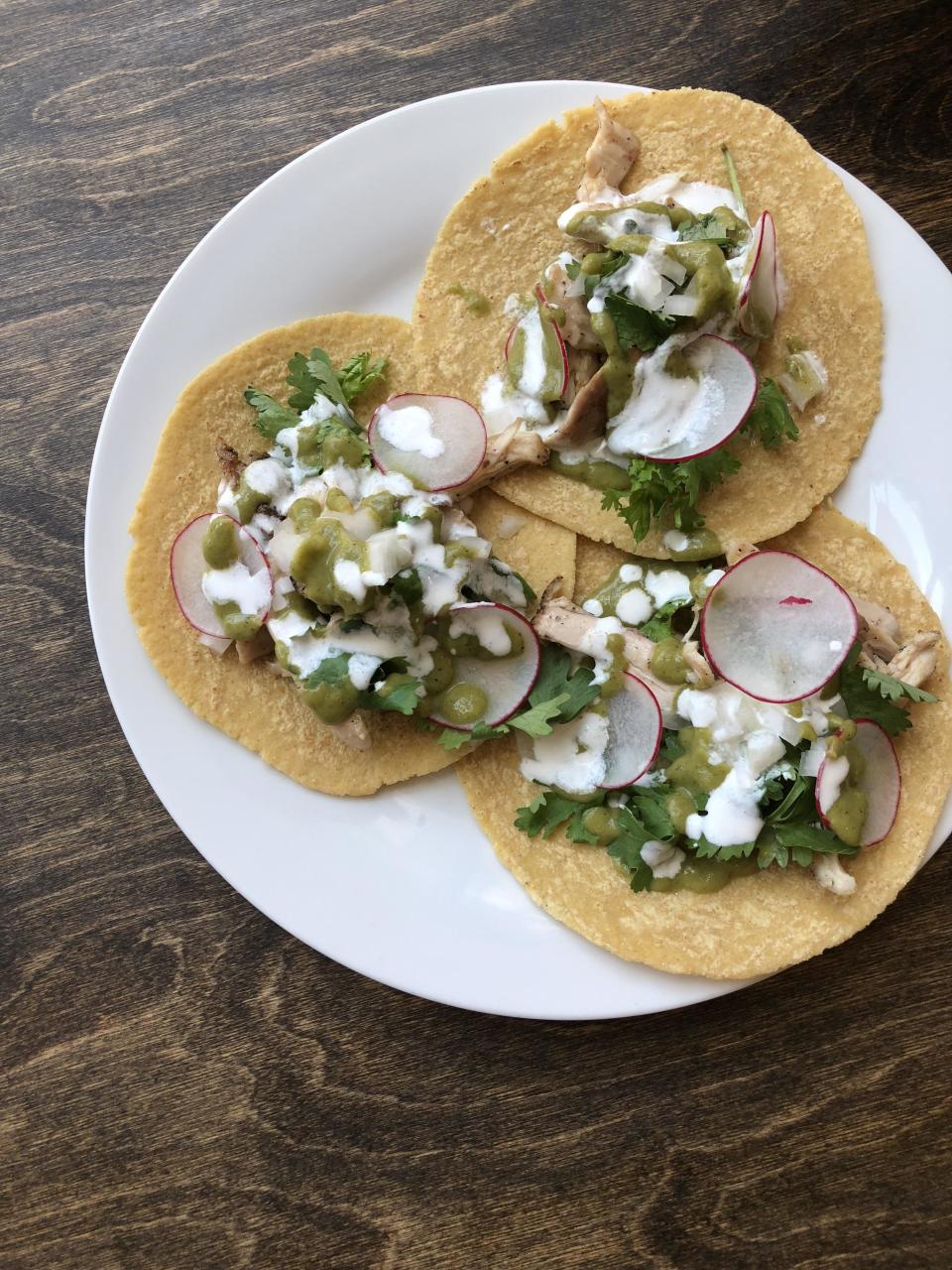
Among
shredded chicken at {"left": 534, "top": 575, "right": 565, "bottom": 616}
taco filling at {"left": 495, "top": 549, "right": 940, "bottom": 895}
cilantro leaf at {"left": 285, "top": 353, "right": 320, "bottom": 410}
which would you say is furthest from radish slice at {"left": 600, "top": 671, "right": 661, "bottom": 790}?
cilantro leaf at {"left": 285, "top": 353, "right": 320, "bottom": 410}

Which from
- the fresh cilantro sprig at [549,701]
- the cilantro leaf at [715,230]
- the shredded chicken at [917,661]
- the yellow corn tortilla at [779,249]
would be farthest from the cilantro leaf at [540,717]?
the cilantro leaf at [715,230]

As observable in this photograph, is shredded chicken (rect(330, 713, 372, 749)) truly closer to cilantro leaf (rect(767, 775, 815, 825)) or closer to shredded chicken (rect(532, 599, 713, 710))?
shredded chicken (rect(532, 599, 713, 710))

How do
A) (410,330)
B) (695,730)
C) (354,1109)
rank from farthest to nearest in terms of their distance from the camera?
(354,1109) < (410,330) < (695,730)

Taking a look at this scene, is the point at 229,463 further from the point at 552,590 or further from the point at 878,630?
the point at 878,630

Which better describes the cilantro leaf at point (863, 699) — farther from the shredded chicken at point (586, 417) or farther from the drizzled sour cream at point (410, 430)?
the drizzled sour cream at point (410, 430)

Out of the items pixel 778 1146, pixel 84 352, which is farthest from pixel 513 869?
pixel 84 352

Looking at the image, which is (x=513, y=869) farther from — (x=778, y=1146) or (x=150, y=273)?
(x=150, y=273)

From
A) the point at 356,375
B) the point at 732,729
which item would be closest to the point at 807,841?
the point at 732,729
